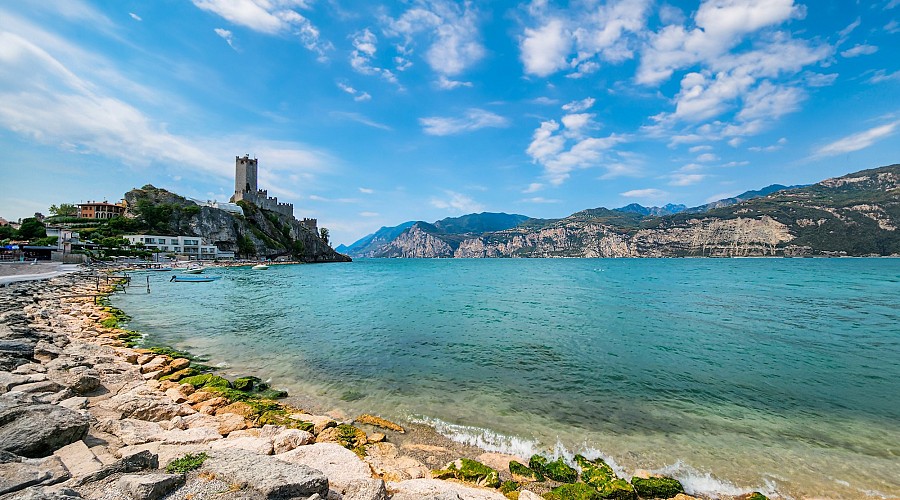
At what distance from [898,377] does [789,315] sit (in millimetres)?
15449

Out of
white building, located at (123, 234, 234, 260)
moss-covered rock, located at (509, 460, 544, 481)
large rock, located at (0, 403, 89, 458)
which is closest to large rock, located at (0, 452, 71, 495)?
large rock, located at (0, 403, 89, 458)

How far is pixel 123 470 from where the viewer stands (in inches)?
167

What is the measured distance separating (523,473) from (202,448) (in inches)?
233

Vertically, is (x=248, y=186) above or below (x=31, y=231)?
above

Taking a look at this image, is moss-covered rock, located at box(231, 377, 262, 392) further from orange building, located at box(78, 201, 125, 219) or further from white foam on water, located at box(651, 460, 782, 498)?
orange building, located at box(78, 201, 125, 219)

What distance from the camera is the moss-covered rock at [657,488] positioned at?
679cm

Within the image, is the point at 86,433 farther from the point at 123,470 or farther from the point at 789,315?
the point at 789,315

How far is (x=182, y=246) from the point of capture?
336 feet

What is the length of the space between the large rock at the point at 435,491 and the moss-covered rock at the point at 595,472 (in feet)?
6.81

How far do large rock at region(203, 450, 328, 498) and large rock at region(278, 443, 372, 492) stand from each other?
0.72 metres

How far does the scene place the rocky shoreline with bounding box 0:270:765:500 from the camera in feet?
13.7

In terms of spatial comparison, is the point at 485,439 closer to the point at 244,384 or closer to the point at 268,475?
the point at 268,475

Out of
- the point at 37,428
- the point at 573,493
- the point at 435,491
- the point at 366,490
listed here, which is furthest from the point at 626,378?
the point at 37,428

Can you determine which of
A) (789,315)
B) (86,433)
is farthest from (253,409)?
(789,315)
